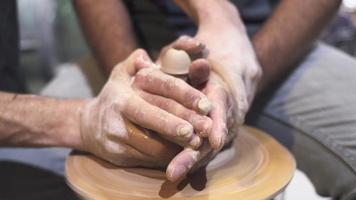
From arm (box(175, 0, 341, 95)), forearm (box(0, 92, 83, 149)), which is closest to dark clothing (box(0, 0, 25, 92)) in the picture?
forearm (box(0, 92, 83, 149))

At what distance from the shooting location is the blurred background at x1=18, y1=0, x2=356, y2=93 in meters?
2.10

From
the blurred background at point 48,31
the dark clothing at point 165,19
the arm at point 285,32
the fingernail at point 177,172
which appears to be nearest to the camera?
the fingernail at point 177,172

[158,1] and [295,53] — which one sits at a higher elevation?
[158,1]

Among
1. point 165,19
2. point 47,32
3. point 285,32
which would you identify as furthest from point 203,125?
point 47,32

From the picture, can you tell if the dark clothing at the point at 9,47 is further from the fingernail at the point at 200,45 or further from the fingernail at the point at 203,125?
the fingernail at the point at 203,125

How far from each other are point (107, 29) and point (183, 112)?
532 millimetres

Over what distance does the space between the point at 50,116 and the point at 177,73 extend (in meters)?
0.28

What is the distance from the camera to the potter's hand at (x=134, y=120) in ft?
2.71

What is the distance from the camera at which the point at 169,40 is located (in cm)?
143

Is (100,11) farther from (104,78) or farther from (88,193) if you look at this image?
(88,193)

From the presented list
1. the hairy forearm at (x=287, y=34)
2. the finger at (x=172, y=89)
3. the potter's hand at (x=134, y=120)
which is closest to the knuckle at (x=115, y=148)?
the potter's hand at (x=134, y=120)

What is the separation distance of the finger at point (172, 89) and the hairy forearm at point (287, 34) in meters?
0.40

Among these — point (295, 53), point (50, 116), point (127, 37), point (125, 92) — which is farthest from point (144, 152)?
point (295, 53)

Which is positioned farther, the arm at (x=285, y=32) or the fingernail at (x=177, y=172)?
the arm at (x=285, y=32)
